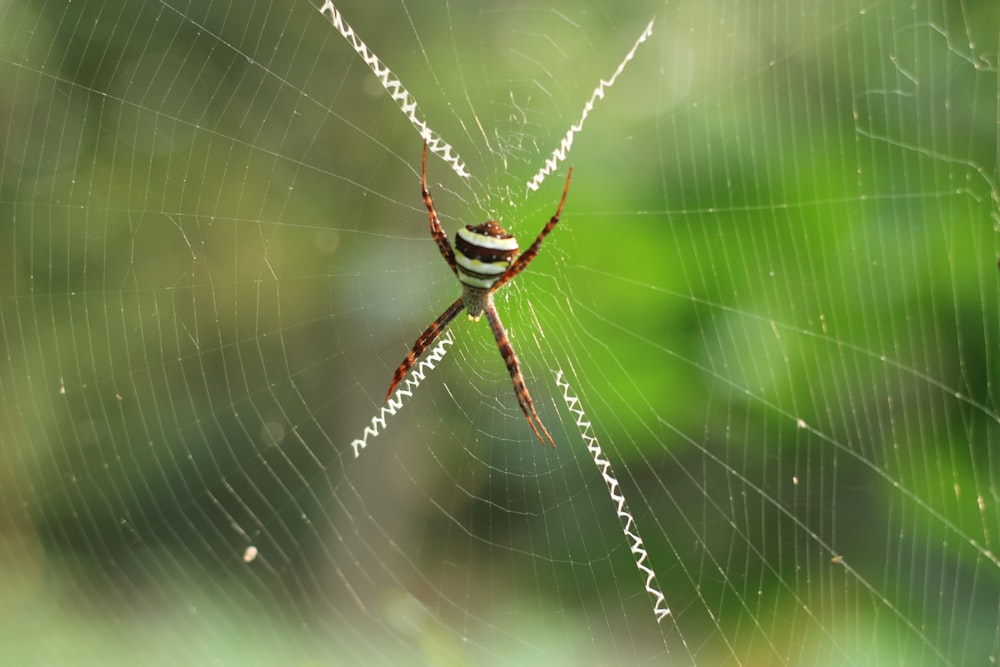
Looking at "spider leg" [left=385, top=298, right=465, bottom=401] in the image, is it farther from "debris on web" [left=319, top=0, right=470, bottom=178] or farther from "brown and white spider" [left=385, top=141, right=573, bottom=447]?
"debris on web" [left=319, top=0, right=470, bottom=178]

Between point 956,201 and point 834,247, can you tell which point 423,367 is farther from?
point 956,201

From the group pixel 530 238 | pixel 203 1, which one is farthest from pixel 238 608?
pixel 203 1

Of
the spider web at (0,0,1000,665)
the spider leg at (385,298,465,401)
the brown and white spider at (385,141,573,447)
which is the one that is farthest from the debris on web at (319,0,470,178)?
the spider leg at (385,298,465,401)

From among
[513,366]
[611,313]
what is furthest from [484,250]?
[611,313]

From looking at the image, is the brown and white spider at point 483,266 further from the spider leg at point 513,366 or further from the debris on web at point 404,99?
the debris on web at point 404,99

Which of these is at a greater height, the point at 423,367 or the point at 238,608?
the point at 423,367

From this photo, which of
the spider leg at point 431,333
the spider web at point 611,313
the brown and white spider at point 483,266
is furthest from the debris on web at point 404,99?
the spider leg at point 431,333

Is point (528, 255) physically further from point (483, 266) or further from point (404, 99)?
point (404, 99)
